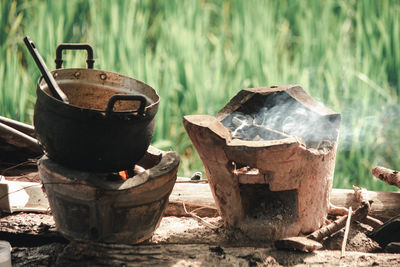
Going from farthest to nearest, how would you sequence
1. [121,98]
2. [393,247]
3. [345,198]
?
[345,198] < [393,247] < [121,98]

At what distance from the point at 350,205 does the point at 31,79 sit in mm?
2694

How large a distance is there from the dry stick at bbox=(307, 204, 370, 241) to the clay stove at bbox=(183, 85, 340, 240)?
0.08m

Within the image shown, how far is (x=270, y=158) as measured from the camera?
2.91 meters

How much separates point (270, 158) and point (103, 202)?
33.5 inches

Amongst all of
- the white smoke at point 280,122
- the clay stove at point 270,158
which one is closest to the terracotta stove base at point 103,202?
the clay stove at point 270,158

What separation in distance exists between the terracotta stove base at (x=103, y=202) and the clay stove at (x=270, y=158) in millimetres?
320

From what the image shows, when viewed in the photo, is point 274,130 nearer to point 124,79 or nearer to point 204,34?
point 124,79

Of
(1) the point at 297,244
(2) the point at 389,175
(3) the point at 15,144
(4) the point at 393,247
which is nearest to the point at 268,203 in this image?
(1) the point at 297,244

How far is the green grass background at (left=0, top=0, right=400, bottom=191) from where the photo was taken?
450cm

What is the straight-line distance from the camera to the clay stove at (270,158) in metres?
2.94

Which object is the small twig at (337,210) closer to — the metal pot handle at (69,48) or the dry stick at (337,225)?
the dry stick at (337,225)

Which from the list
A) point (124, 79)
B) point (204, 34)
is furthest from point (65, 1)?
point (124, 79)

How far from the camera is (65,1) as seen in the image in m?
5.34

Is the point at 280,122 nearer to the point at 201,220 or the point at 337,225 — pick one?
the point at 337,225
